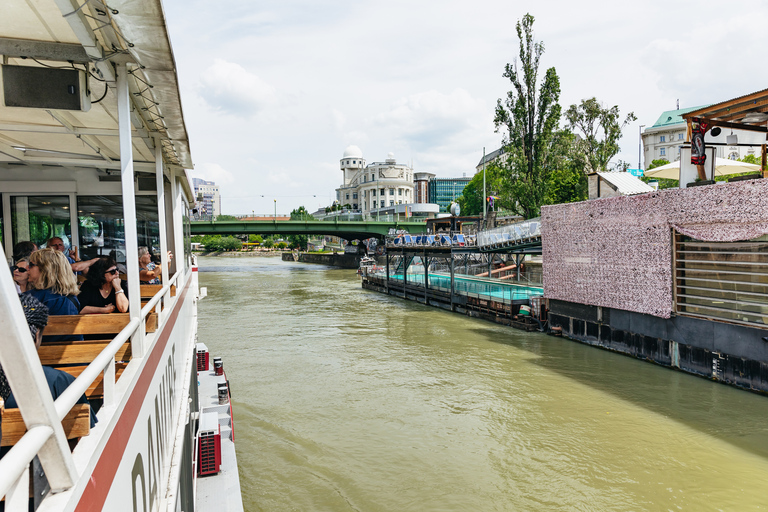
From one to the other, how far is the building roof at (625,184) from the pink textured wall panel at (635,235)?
1.14 metres

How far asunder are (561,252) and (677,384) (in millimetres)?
7053

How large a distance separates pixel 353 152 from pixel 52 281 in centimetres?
15038

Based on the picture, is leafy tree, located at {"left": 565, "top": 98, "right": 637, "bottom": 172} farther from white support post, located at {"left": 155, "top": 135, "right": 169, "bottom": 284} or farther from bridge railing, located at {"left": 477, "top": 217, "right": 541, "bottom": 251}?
white support post, located at {"left": 155, "top": 135, "right": 169, "bottom": 284}

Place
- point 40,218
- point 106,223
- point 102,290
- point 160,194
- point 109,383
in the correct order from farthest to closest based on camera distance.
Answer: point 106,223
point 40,218
point 160,194
point 102,290
point 109,383

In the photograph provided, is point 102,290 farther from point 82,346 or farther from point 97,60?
point 97,60

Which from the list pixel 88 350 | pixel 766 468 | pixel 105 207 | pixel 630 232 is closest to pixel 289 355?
pixel 105 207

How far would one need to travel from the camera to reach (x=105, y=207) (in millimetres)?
8078

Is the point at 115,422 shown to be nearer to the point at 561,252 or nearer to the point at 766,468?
the point at 766,468

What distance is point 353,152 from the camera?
151 m

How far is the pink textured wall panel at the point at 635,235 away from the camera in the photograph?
12660 mm

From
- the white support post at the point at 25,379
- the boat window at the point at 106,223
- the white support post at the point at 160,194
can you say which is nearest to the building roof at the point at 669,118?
the boat window at the point at 106,223

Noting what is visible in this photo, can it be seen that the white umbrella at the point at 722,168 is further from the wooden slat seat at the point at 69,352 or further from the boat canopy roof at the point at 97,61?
the wooden slat seat at the point at 69,352

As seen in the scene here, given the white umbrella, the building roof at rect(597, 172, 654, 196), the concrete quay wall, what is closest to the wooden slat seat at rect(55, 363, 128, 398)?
the concrete quay wall

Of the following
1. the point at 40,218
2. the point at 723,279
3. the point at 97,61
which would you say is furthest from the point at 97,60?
the point at 723,279
